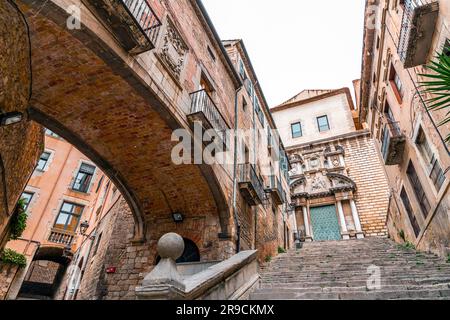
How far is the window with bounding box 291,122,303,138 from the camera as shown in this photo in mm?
24433

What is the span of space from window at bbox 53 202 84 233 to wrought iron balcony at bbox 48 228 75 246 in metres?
0.32

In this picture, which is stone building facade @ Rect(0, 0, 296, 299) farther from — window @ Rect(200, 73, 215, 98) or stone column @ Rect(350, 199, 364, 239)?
stone column @ Rect(350, 199, 364, 239)

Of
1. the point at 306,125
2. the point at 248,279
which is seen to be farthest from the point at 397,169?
the point at 306,125

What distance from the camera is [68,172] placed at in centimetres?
1923

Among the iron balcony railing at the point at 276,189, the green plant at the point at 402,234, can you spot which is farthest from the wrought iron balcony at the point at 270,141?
the green plant at the point at 402,234

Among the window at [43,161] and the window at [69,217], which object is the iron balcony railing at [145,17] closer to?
the window at [69,217]

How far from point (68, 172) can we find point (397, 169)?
19447 mm

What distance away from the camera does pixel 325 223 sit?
19.3 metres

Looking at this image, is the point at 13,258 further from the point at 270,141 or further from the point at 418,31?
the point at 418,31

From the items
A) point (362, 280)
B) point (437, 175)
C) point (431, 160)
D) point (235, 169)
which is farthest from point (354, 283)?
point (235, 169)

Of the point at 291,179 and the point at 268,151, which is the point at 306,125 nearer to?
the point at 291,179

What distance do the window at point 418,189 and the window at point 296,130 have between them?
14977mm

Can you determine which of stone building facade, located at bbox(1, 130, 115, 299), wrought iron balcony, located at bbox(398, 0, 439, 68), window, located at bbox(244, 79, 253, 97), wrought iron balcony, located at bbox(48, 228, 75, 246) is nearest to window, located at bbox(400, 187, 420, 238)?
wrought iron balcony, located at bbox(398, 0, 439, 68)

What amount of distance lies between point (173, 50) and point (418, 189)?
28.2 feet
